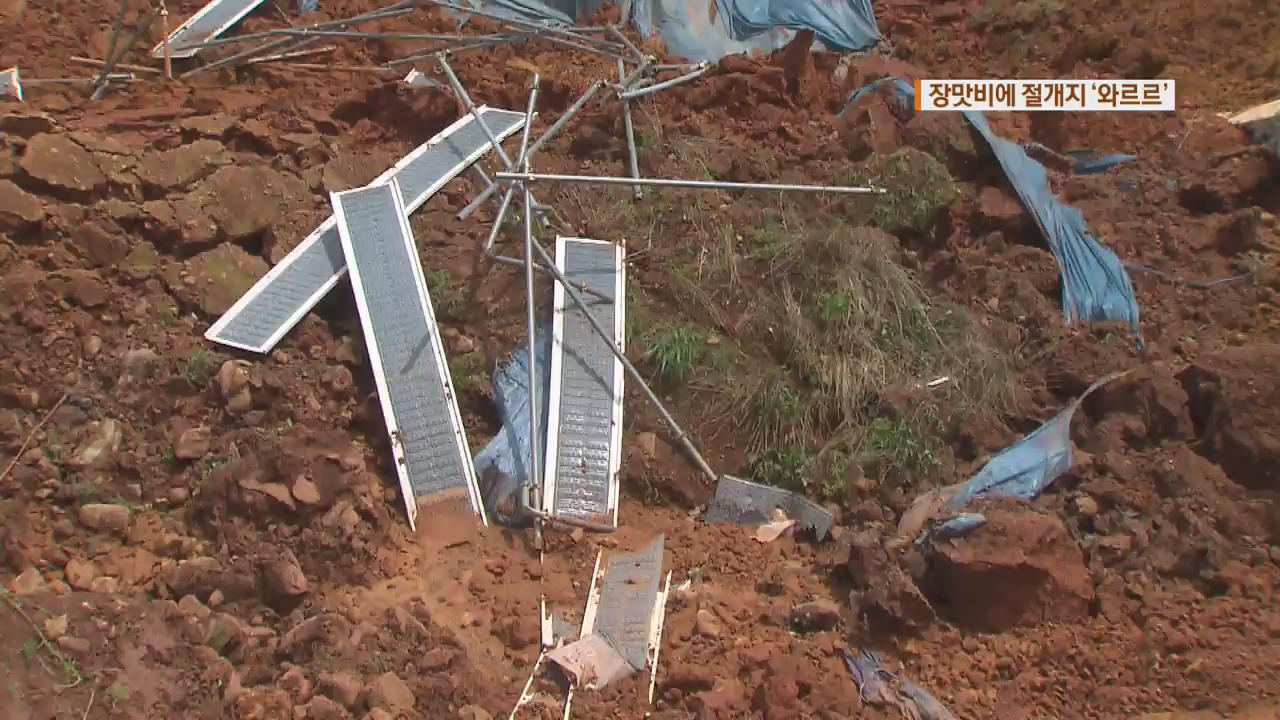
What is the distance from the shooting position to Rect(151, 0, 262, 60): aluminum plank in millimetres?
5793

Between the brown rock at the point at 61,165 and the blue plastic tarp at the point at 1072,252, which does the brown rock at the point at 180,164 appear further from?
the blue plastic tarp at the point at 1072,252

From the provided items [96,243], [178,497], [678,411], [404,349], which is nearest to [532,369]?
[404,349]

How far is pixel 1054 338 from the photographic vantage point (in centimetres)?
490

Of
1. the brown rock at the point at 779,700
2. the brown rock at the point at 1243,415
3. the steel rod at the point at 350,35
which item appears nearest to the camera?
the brown rock at the point at 779,700

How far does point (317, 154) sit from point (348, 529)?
251 cm

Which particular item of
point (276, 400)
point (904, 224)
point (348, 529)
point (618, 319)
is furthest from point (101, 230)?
point (904, 224)

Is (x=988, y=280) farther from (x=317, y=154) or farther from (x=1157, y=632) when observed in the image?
(x=317, y=154)

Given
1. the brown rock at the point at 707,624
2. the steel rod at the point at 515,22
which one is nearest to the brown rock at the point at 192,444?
the brown rock at the point at 707,624

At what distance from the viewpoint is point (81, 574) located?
341cm

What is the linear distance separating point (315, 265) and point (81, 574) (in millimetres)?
1769

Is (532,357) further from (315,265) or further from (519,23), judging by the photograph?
(519,23)

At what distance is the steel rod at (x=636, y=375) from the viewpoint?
429 centimetres

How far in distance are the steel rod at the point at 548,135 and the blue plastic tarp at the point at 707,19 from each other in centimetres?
113

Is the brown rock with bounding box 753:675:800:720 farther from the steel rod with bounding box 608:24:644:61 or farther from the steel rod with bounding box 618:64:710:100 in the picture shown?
the steel rod with bounding box 608:24:644:61
